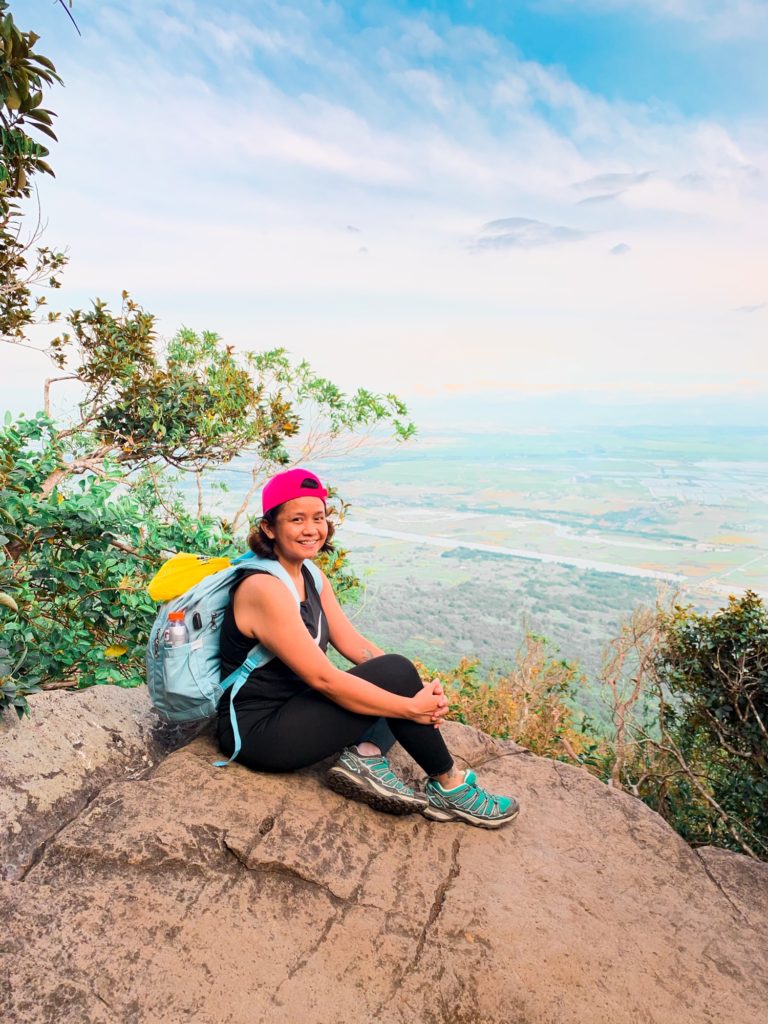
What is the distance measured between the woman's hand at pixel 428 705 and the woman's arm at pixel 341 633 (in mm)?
481

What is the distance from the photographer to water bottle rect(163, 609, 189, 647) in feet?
9.37

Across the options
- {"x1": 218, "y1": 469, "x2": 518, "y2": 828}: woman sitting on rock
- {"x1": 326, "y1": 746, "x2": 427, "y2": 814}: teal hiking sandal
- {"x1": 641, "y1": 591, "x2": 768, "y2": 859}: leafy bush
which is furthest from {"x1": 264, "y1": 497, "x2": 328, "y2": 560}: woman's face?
{"x1": 641, "y1": 591, "x2": 768, "y2": 859}: leafy bush

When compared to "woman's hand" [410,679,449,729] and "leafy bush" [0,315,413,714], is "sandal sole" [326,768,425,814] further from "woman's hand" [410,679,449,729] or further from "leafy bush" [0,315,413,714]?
"leafy bush" [0,315,413,714]

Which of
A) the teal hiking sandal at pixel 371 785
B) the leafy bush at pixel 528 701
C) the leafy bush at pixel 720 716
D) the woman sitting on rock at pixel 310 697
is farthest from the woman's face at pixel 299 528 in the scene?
the leafy bush at pixel 528 701

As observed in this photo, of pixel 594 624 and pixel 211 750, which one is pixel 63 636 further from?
pixel 594 624

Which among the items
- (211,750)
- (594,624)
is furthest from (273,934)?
(594,624)

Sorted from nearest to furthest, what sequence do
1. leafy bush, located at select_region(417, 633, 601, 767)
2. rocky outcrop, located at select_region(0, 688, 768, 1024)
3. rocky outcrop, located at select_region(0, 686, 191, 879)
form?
1. rocky outcrop, located at select_region(0, 688, 768, 1024)
2. rocky outcrop, located at select_region(0, 686, 191, 879)
3. leafy bush, located at select_region(417, 633, 601, 767)

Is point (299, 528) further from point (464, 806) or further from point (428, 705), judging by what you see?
point (464, 806)

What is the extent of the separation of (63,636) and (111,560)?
1.68 feet

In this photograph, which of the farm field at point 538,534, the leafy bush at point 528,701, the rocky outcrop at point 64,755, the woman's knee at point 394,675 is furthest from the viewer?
the farm field at point 538,534

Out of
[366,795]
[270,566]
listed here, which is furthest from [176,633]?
[366,795]

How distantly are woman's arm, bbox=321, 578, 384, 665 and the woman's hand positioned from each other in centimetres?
48

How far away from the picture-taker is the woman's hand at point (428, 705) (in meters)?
2.83

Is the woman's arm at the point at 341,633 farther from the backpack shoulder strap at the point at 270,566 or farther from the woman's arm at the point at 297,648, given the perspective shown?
the woman's arm at the point at 297,648
